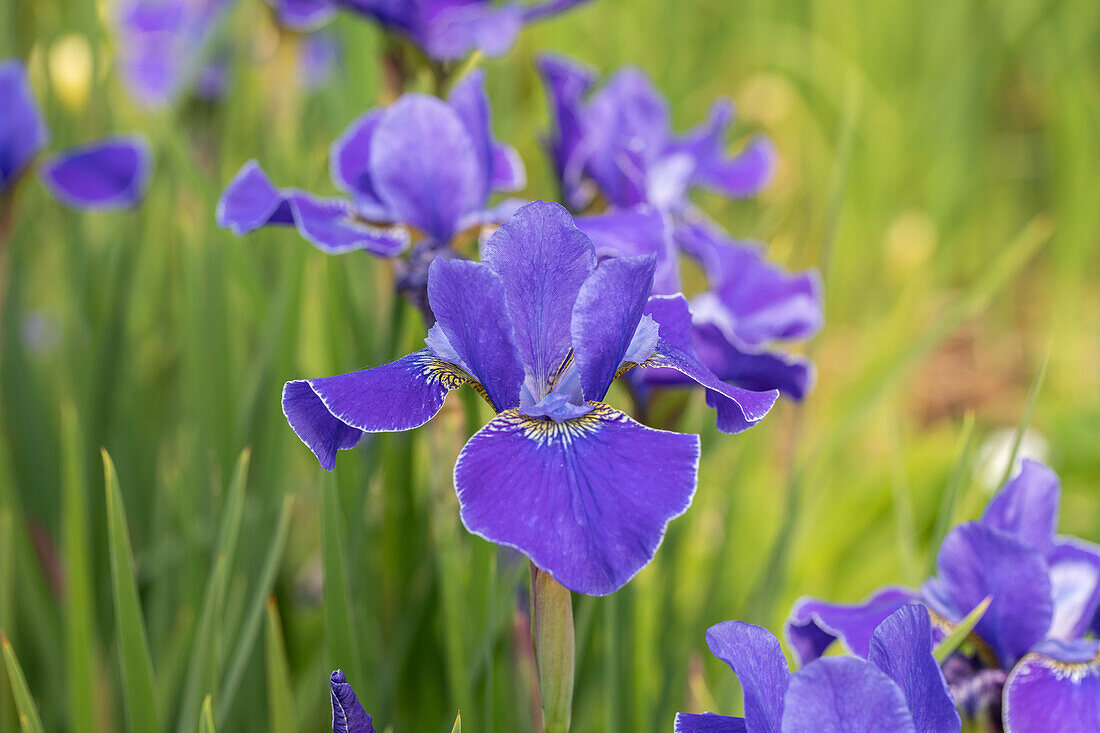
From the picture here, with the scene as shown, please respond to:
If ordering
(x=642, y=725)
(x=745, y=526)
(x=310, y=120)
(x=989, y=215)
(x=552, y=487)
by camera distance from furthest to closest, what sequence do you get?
(x=989, y=215), (x=310, y=120), (x=745, y=526), (x=642, y=725), (x=552, y=487)

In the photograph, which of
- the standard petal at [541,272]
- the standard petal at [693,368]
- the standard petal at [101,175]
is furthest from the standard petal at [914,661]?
the standard petal at [101,175]

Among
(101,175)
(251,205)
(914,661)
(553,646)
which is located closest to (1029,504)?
(914,661)

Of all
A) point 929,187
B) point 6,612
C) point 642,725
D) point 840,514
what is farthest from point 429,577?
point 929,187

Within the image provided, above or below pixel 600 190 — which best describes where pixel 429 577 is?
below

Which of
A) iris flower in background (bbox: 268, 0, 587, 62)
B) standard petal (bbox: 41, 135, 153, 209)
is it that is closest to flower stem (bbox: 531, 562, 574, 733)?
A: iris flower in background (bbox: 268, 0, 587, 62)

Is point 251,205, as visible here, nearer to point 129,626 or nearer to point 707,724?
point 129,626

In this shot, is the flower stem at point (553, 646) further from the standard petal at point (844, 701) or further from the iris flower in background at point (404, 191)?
the iris flower in background at point (404, 191)

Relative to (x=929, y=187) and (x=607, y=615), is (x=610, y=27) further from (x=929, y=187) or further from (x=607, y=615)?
(x=607, y=615)

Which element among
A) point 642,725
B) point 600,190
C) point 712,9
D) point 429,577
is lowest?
point 642,725
